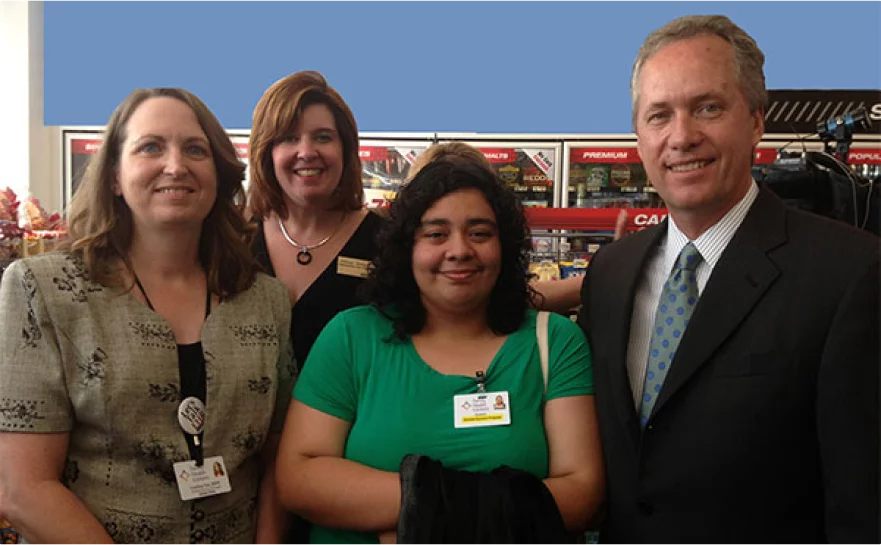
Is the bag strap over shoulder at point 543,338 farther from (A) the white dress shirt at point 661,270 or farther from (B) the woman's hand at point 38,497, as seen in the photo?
(B) the woman's hand at point 38,497

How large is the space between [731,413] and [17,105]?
7.65 meters

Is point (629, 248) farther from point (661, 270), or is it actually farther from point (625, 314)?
point (625, 314)

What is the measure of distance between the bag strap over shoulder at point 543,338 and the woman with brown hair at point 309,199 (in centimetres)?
72

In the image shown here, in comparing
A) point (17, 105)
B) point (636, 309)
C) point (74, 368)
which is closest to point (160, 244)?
point (74, 368)

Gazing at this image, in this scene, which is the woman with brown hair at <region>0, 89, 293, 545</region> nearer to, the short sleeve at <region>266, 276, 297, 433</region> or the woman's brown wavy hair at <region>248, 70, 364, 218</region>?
the short sleeve at <region>266, 276, 297, 433</region>

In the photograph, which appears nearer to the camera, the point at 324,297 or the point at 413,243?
the point at 413,243

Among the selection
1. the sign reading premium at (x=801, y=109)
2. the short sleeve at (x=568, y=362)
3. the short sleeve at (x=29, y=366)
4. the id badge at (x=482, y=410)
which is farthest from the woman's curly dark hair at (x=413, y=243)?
the sign reading premium at (x=801, y=109)

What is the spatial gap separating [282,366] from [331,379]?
0.26 meters

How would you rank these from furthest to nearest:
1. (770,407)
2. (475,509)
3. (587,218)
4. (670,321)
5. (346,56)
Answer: (346,56)
(587,218)
(670,321)
(475,509)
(770,407)

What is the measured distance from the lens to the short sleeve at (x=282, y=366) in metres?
2.13

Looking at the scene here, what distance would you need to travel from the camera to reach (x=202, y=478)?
1.87 m

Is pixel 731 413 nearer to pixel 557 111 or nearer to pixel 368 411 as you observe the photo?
pixel 368 411

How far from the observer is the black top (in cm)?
240

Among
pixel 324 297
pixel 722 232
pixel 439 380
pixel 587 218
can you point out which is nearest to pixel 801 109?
pixel 587 218
